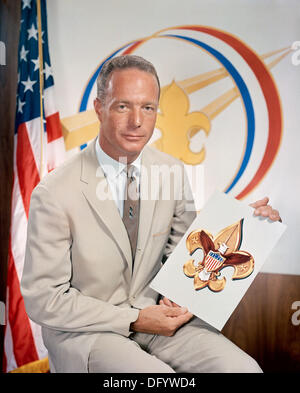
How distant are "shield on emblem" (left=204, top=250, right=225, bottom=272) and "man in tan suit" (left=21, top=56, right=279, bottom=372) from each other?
0.19 meters

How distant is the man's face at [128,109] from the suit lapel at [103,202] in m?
0.12

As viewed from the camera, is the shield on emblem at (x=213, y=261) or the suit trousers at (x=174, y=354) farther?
the shield on emblem at (x=213, y=261)

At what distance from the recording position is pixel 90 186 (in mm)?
1294

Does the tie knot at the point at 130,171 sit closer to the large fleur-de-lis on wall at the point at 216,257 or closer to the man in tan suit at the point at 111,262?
the man in tan suit at the point at 111,262

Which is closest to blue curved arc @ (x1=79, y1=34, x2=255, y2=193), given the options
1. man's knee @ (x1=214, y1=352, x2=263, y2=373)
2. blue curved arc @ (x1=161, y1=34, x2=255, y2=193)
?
blue curved arc @ (x1=161, y1=34, x2=255, y2=193)

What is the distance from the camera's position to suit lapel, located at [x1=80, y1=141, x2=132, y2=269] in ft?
4.20

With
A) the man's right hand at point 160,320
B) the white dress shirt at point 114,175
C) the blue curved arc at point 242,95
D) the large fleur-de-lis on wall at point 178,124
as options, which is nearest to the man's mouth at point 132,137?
the white dress shirt at point 114,175

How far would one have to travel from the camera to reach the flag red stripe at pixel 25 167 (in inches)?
76.4

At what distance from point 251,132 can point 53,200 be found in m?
1.21

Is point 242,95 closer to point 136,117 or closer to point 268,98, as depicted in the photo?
point 268,98

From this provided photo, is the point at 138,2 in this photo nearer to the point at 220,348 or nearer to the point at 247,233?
the point at 247,233

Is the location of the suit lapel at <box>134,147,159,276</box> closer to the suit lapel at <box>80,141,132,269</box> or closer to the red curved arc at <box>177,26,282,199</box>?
the suit lapel at <box>80,141,132,269</box>
